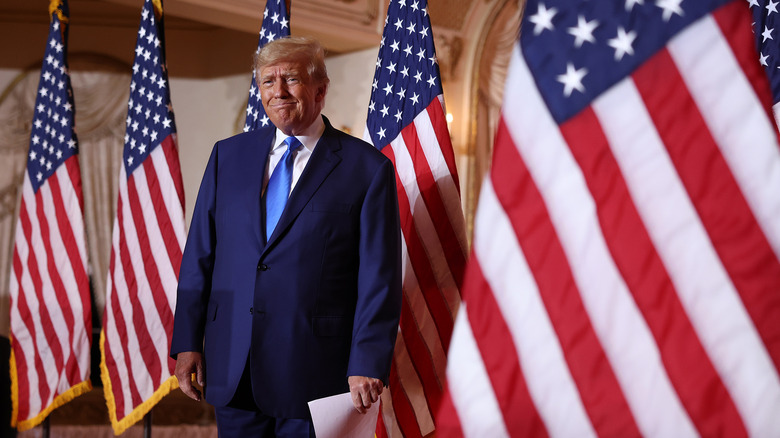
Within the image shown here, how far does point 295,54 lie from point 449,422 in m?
1.42

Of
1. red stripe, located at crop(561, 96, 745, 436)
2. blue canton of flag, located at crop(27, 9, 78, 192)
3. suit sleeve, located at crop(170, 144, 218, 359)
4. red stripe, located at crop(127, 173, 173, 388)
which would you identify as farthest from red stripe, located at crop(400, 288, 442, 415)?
blue canton of flag, located at crop(27, 9, 78, 192)

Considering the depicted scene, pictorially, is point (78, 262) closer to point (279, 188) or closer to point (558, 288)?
point (279, 188)

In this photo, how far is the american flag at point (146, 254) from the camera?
370 cm

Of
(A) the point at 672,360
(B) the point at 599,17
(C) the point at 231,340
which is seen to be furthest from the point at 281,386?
(B) the point at 599,17

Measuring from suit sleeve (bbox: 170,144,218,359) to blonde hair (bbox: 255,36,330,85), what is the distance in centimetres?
42

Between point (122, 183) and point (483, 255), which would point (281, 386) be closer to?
point (483, 255)

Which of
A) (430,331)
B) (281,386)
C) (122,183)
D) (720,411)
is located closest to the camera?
(720,411)

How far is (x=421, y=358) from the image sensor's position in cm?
317

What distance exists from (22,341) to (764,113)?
409 cm

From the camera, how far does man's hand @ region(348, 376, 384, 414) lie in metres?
2.08

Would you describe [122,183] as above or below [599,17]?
above

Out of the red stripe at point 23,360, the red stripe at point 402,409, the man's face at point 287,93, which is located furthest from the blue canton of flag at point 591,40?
the red stripe at point 23,360

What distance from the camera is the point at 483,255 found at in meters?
1.27

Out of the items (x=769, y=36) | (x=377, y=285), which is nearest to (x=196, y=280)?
(x=377, y=285)
